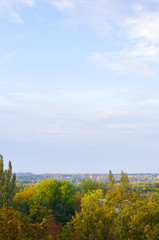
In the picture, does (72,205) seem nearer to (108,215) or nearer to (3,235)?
(108,215)

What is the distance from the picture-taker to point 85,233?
1444 inches

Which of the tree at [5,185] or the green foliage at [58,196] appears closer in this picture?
the tree at [5,185]

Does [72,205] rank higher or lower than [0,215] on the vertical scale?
lower

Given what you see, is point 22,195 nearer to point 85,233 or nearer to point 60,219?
point 60,219

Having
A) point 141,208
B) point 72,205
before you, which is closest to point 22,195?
point 72,205

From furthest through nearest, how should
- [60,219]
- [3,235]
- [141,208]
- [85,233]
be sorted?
[60,219]
[85,233]
[141,208]
[3,235]

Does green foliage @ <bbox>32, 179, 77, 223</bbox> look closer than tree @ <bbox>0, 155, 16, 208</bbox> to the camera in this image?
No

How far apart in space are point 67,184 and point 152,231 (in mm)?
58769

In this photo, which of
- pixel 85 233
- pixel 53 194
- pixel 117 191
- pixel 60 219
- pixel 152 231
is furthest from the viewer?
pixel 53 194

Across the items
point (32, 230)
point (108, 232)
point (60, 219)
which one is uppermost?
point (32, 230)

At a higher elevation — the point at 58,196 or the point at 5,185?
the point at 5,185

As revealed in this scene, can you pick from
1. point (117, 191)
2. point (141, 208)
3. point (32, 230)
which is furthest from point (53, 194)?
point (32, 230)

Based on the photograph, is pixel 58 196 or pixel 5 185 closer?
pixel 5 185

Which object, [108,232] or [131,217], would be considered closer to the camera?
[131,217]
